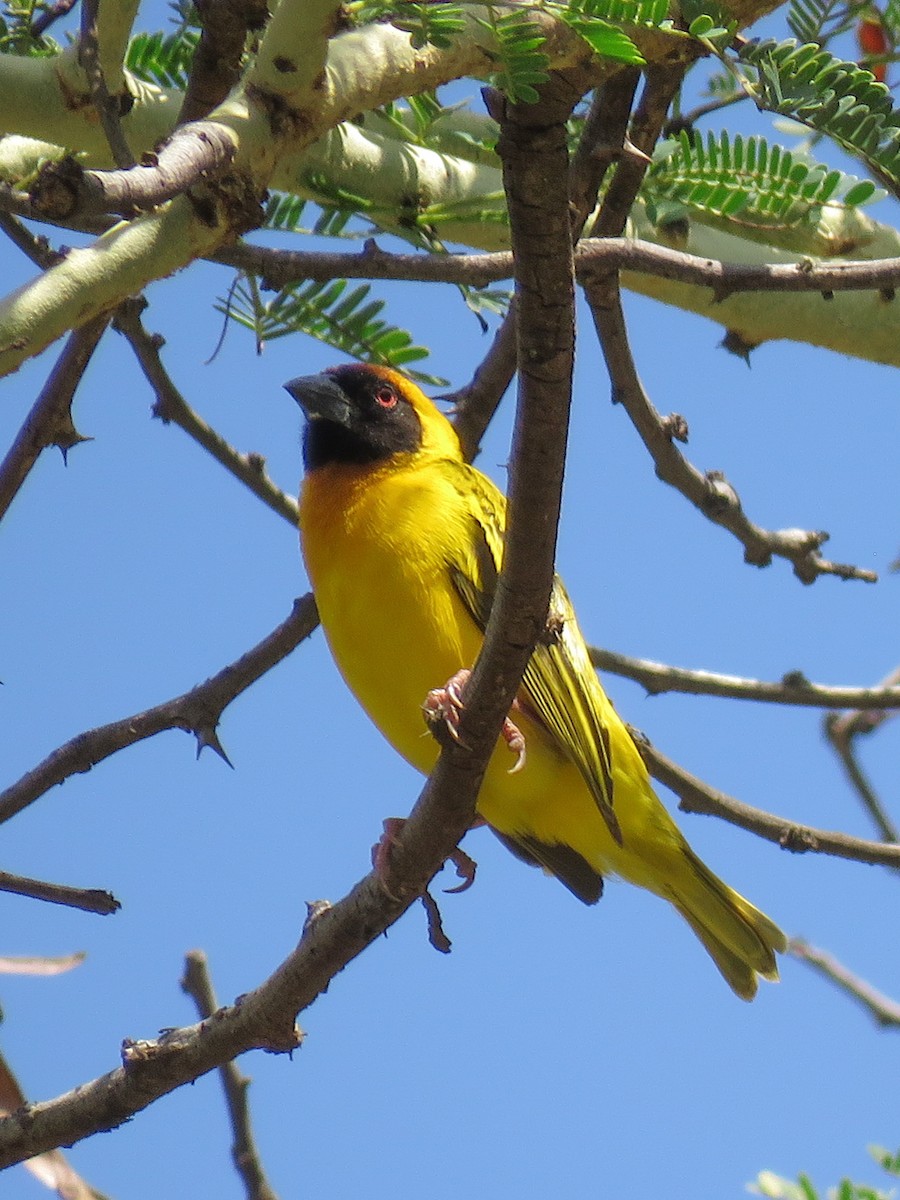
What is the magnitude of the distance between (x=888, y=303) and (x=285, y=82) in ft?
9.10

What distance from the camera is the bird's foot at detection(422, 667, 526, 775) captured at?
289 cm

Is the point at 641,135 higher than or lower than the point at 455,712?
higher

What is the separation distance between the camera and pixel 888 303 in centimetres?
461

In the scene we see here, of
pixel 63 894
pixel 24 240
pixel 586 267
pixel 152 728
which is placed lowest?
pixel 63 894

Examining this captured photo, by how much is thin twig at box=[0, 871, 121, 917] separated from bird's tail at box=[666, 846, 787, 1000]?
200 cm

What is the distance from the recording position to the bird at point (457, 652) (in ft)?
13.4

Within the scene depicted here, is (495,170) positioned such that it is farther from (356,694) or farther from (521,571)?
(521,571)

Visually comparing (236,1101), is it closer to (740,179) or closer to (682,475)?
(682,475)

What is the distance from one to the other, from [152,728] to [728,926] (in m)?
2.02

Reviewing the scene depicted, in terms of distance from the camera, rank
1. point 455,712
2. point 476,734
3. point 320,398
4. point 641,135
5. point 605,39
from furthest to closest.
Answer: point 320,398, point 641,135, point 455,712, point 476,734, point 605,39

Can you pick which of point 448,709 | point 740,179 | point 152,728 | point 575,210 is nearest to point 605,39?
point 575,210

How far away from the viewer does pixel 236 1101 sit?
14.5ft

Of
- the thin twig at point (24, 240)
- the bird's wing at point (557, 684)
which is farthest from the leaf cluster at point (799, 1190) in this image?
the thin twig at point (24, 240)

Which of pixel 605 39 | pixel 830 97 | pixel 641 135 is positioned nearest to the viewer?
pixel 605 39
